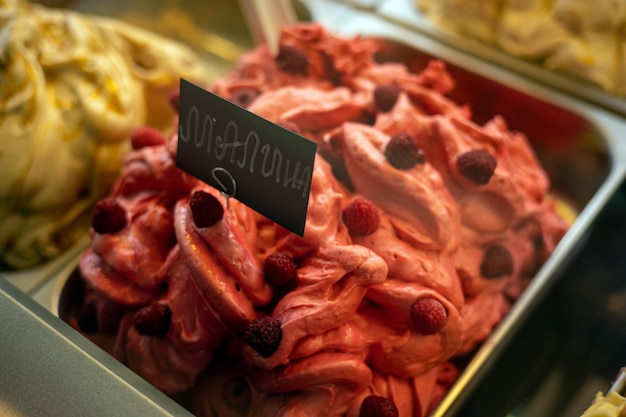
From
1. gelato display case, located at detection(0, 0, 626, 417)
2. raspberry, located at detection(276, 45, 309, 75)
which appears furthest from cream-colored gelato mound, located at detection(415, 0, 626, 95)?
raspberry, located at detection(276, 45, 309, 75)

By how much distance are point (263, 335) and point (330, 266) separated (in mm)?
155

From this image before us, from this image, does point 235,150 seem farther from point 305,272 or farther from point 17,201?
point 17,201

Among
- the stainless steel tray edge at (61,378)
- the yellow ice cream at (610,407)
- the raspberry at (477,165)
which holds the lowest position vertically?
the stainless steel tray edge at (61,378)

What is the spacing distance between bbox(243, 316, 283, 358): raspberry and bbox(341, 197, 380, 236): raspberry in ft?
0.72

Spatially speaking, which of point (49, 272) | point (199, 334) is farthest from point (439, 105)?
point (49, 272)

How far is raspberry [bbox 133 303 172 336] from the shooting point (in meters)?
1.12

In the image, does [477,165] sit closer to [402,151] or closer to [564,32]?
[402,151]

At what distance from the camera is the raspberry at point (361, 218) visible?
115 centimetres

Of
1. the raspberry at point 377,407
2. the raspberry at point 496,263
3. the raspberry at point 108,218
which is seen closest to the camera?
the raspberry at point 377,407

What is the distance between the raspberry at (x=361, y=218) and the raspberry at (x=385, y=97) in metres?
0.33

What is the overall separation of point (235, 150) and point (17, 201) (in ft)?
2.17

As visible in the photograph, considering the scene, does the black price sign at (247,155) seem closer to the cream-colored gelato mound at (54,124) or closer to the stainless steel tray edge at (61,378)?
the stainless steel tray edge at (61,378)

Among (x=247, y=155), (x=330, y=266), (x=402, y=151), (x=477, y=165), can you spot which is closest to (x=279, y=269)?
(x=330, y=266)

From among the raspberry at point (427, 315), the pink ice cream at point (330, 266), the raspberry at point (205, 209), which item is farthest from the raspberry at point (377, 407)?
the raspberry at point (205, 209)
